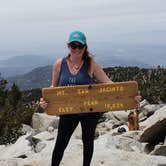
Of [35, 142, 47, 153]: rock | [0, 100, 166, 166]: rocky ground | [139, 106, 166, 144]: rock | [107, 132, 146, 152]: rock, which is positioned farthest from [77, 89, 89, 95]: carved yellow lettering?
[139, 106, 166, 144]: rock

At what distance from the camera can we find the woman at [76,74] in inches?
269

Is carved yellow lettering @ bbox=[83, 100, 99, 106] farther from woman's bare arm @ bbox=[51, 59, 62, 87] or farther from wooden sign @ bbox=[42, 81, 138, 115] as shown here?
woman's bare arm @ bbox=[51, 59, 62, 87]

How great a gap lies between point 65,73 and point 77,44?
0.46m

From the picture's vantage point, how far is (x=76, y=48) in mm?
6816

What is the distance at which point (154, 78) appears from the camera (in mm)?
47781

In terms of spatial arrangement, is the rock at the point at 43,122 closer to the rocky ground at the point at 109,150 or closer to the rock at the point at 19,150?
the rocky ground at the point at 109,150

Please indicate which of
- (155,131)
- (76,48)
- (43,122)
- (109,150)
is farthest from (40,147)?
(43,122)

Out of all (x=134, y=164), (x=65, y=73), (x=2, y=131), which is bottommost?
(x=2, y=131)

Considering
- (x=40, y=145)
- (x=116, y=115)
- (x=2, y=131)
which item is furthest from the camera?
(x=116, y=115)

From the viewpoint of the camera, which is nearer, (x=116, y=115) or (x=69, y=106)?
(x=69, y=106)

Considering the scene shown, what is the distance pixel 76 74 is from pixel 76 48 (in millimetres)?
379

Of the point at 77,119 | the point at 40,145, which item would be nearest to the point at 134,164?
the point at 77,119

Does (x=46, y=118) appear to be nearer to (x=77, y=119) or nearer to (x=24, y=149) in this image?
(x=24, y=149)

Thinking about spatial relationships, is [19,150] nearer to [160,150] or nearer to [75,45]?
[160,150]
